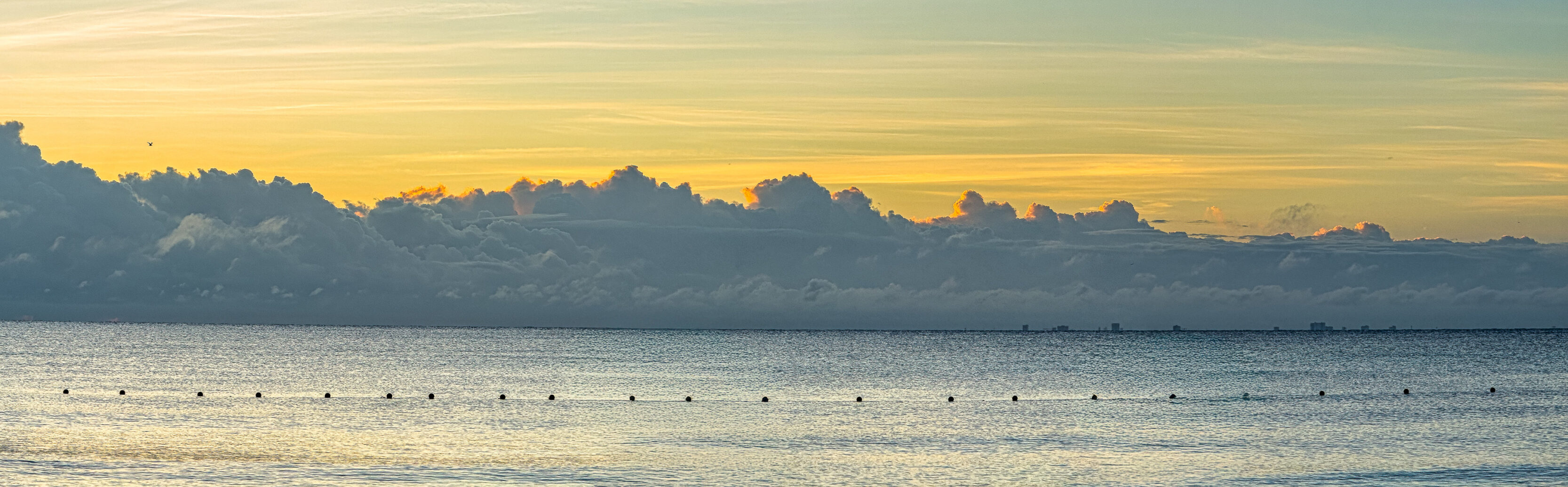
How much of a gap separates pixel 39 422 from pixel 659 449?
1360 inches

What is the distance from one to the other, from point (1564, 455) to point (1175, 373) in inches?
3560

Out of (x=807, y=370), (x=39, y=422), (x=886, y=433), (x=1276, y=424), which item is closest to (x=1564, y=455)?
(x=1276, y=424)

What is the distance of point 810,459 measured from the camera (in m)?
59.7

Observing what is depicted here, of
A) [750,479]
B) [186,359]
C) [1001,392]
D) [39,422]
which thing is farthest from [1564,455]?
[186,359]

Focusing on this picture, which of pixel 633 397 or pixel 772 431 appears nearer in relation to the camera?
pixel 772 431

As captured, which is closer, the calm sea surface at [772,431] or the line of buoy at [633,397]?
the calm sea surface at [772,431]

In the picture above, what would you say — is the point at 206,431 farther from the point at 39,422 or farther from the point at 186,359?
the point at 186,359

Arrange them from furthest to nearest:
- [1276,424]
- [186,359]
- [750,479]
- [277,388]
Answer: [186,359], [277,388], [1276,424], [750,479]

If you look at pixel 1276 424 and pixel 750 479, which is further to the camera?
pixel 1276 424

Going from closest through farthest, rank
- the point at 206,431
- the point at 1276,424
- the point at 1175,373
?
the point at 206,431, the point at 1276,424, the point at 1175,373

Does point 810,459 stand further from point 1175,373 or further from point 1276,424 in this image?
point 1175,373

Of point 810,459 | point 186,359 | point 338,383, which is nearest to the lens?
point 810,459

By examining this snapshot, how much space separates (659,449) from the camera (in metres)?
63.0

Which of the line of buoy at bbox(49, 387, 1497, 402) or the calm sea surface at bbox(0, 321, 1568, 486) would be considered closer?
the calm sea surface at bbox(0, 321, 1568, 486)
